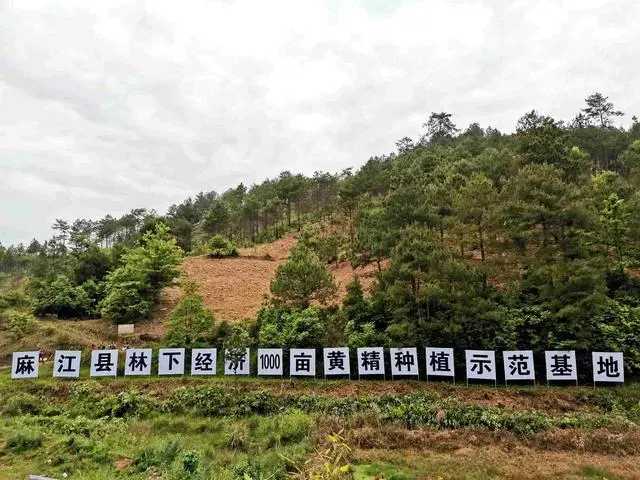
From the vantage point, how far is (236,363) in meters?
17.7

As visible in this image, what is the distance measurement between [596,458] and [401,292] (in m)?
8.27

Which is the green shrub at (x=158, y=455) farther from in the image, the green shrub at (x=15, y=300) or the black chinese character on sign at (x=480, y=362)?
the green shrub at (x=15, y=300)

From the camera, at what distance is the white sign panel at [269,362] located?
18.1m

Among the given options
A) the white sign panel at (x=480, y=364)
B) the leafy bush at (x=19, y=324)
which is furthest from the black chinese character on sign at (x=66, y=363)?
the white sign panel at (x=480, y=364)

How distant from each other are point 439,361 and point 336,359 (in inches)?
152

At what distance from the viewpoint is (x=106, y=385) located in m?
18.0

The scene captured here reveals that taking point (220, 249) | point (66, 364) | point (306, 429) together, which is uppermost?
point (220, 249)

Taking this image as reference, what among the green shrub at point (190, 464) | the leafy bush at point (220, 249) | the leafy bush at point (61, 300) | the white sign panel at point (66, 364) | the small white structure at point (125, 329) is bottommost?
the green shrub at point (190, 464)

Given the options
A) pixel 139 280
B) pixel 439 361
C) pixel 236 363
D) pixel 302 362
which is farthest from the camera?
pixel 139 280

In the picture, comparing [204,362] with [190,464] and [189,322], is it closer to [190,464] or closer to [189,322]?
[189,322]

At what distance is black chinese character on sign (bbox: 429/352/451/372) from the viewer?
1689 centimetres

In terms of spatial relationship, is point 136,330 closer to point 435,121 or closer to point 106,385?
point 106,385

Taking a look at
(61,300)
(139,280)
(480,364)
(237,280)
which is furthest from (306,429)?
(237,280)

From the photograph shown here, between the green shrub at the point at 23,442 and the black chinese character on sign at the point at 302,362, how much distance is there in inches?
341
